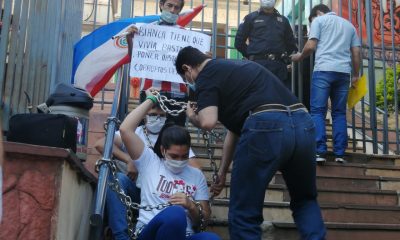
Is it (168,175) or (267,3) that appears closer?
(168,175)

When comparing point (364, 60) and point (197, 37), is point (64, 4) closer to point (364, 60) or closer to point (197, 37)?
point (197, 37)

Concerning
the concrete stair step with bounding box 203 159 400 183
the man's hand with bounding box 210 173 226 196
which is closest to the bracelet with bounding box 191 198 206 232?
the man's hand with bounding box 210 173 226 196

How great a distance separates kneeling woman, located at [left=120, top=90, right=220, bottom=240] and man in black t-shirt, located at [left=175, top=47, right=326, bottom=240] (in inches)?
11.3

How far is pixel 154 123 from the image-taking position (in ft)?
15.3

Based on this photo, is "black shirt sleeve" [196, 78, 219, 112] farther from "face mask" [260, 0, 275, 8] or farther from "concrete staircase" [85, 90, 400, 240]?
"face mask" [260, 0, 275, 8]

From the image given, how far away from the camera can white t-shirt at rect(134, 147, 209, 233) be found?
12.6 ft

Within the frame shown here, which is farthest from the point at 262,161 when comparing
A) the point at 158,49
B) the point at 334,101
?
the point at 334,101

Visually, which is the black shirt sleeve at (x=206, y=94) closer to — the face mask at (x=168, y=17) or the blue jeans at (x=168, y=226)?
the blue jeans at (x=168, y=226)

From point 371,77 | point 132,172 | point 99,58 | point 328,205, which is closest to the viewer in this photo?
point 132,172

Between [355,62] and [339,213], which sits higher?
[355,62]

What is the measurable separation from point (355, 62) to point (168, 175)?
3.36 meters

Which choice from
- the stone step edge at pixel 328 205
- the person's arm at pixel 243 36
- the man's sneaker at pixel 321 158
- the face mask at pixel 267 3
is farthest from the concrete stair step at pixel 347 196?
the face mask at pixel 267 3

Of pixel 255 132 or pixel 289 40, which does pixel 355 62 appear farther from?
pixel 255 132

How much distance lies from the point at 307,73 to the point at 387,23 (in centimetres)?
274
